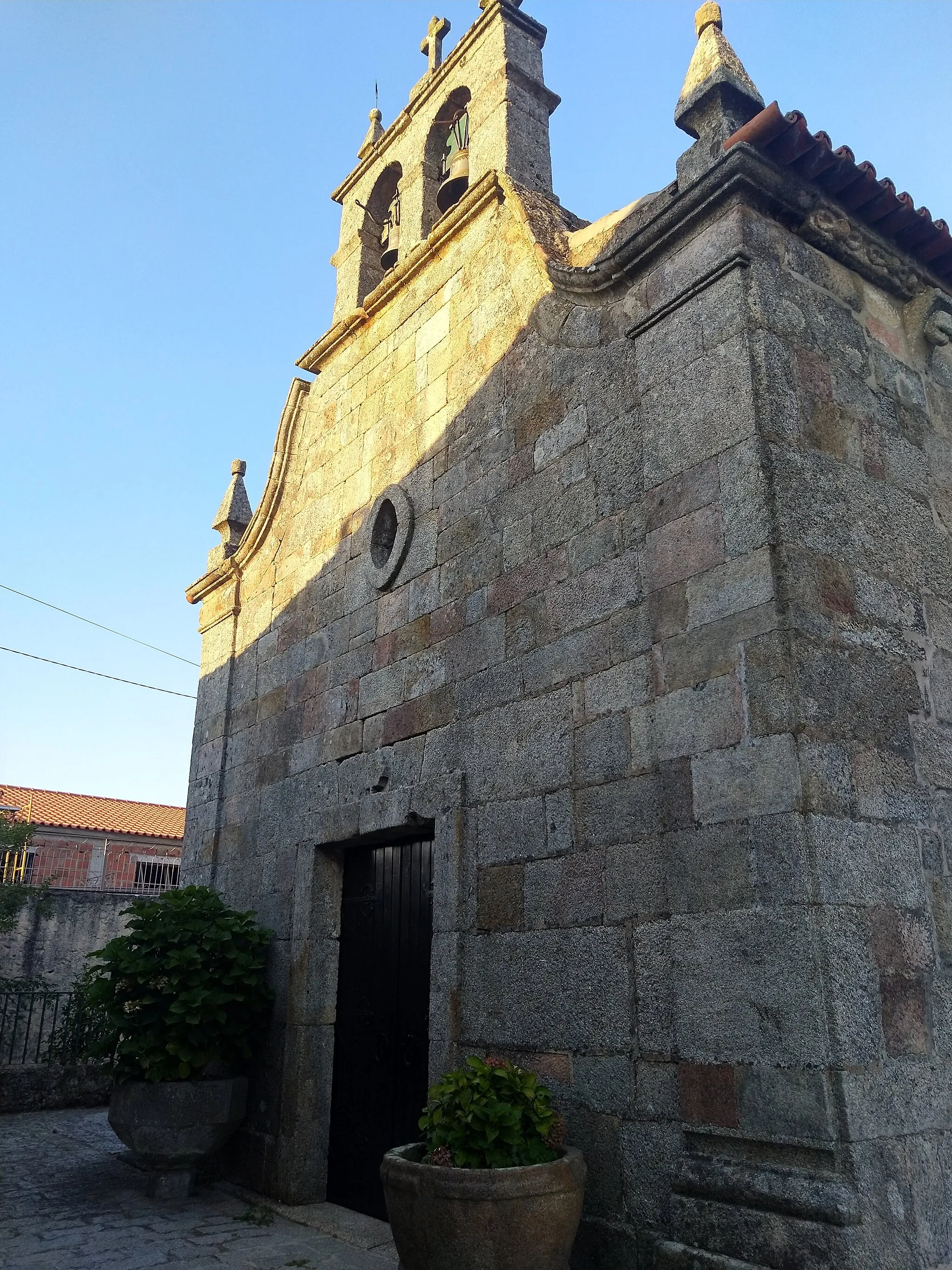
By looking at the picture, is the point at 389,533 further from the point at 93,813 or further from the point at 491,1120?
the point at 93,813

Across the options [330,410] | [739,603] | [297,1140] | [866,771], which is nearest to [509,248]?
[330,410]

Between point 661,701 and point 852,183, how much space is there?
2.45 meters

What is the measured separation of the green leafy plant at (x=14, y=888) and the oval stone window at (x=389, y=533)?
9.25m

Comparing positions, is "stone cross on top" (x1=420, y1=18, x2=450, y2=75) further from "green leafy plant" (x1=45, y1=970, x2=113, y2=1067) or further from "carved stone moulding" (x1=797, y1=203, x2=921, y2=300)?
"green leafy plant" (x1=45, y1=970, x2=113, y2=1067)

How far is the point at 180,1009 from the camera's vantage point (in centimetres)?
558

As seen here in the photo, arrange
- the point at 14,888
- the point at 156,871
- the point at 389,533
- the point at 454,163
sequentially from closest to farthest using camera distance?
the point at 389,533, the point at 454,163, the point at 14,888, the point at 156,871

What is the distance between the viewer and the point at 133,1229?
4973 mm

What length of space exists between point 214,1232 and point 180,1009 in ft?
3.81

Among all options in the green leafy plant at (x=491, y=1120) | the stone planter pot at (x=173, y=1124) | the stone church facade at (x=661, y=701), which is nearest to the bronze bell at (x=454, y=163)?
the stone church facade at (x=661, y=701)

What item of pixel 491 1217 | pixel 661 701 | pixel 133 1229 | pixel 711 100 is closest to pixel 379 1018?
pixel 133 1229

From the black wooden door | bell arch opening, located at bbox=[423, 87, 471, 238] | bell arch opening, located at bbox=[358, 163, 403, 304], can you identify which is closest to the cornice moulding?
bell arch opening, located at bbox=[423, 87, 471, 238]

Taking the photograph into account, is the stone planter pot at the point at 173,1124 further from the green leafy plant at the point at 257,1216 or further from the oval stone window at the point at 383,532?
the oval stone window at the point at 383,532

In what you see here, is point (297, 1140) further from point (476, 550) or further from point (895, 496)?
point (895, 496)

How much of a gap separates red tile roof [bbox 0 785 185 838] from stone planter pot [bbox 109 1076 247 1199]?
15.2 meters
